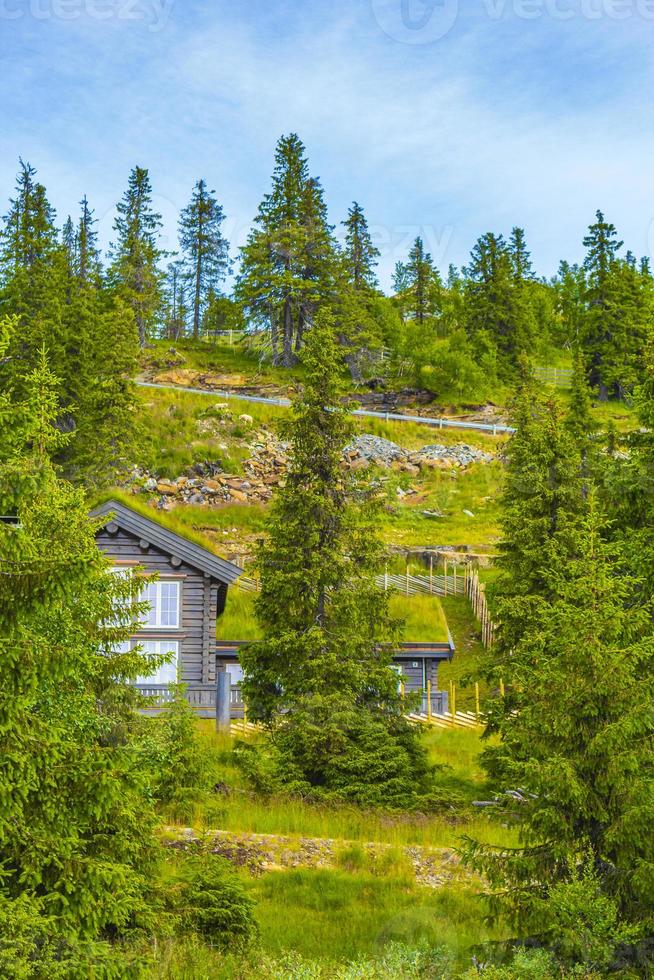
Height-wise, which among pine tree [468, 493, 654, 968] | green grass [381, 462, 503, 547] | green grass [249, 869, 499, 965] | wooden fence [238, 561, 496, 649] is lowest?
green grass [249, 869, 499, 965]

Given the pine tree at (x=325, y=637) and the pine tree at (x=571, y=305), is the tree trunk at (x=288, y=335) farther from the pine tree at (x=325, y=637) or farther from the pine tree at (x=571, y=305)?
the pine tree at (x=325, y=637)

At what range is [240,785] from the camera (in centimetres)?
2081

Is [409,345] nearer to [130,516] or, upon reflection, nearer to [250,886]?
[130,516]

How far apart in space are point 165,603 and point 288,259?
160 feet

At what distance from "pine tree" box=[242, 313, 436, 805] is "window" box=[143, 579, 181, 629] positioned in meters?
8.57

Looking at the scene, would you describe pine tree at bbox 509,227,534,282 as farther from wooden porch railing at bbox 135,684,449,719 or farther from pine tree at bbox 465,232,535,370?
wooden porch railing at bbox 135,684,449,719

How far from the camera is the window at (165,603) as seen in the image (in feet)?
102

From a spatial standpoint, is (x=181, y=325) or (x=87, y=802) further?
(x=181, y=325)

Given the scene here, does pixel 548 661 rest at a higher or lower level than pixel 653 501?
lower

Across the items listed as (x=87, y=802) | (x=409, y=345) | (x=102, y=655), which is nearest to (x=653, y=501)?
(x=102, y=655)

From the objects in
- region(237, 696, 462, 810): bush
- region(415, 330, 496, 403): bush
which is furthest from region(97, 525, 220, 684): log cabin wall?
region(415, 330, 496, 403): bush

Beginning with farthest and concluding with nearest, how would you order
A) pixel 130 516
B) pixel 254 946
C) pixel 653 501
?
pixel 130 516 → pixel 653 501 → pixel 254 946

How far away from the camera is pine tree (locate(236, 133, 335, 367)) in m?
74.4

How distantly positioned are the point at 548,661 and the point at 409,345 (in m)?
65.1
